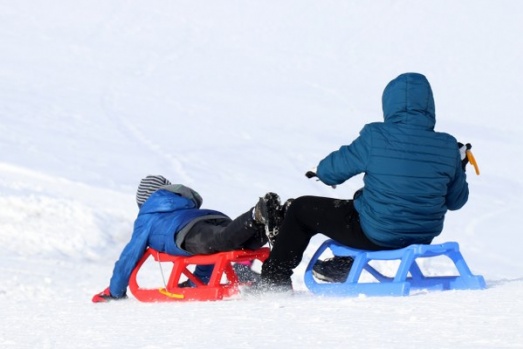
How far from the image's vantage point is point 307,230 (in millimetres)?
5848

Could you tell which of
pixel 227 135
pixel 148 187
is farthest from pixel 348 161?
pixel 227 135

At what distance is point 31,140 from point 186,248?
31.0ft

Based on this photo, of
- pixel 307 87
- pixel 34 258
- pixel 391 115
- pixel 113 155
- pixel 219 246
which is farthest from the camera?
pixel 307 87

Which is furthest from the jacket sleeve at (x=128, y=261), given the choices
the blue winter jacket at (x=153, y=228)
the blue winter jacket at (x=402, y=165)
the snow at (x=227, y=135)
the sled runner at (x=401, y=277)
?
the blue winter jacket at (x=402, y=165)

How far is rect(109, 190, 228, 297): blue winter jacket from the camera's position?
6492 mm

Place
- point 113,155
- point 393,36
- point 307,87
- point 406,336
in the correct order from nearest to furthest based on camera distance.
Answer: point 406,336, point 113,155, point 307,87, point 393,36

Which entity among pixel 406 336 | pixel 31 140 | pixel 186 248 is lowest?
pixel 31 140

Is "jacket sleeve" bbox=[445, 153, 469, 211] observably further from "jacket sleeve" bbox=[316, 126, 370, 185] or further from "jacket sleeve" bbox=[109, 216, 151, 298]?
"jacket sleeve" bbox=[109, 216, 151, 298]

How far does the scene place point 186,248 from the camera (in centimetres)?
645

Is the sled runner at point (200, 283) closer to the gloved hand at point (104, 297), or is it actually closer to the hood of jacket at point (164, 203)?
the gloved hand at point (104, 297)

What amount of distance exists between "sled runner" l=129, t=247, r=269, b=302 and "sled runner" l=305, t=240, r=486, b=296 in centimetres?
Answer: 45

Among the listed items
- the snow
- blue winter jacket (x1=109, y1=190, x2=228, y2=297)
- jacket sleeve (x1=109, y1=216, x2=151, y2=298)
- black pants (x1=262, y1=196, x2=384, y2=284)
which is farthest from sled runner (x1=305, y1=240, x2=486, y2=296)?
jacket sleeve (x1=109, y1=216, x2=151, y2=298)

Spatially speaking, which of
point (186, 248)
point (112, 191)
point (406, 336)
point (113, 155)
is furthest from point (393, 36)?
point (406, 336)

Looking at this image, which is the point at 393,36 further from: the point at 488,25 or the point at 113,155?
the point at 113,155
